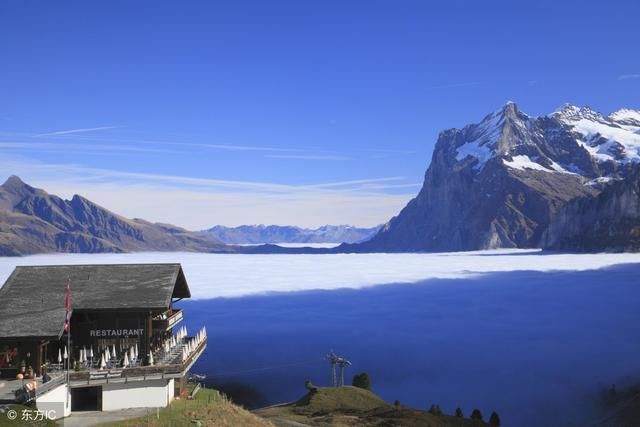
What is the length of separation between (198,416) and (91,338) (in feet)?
34.7

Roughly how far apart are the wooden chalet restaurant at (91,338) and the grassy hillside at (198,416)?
5.52 feet

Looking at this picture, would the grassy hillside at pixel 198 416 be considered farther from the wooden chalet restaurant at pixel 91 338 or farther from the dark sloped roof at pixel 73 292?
the dark sloped roof at pixel 73 292

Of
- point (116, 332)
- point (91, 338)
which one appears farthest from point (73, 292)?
point (116, 332)

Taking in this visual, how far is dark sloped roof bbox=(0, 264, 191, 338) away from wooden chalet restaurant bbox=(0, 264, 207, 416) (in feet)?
0.21

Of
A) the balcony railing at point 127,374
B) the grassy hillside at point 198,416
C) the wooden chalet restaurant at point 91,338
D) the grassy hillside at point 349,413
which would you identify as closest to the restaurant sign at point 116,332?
the wooden chalet restaurant at point 91,338

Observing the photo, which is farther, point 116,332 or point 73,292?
point 116,332

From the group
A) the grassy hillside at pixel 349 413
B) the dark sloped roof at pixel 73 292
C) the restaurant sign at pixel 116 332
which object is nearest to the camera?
the dark sloped roof at pixel 73 292

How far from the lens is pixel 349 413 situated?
192 ft

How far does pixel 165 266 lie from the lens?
46.5 m

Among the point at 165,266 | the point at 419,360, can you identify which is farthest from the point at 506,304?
the point at 165,266

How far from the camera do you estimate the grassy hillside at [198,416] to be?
1375 inches

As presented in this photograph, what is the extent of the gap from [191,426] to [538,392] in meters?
63.9

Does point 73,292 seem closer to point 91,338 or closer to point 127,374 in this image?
point 91,338

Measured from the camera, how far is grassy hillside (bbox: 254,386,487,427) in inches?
2041
